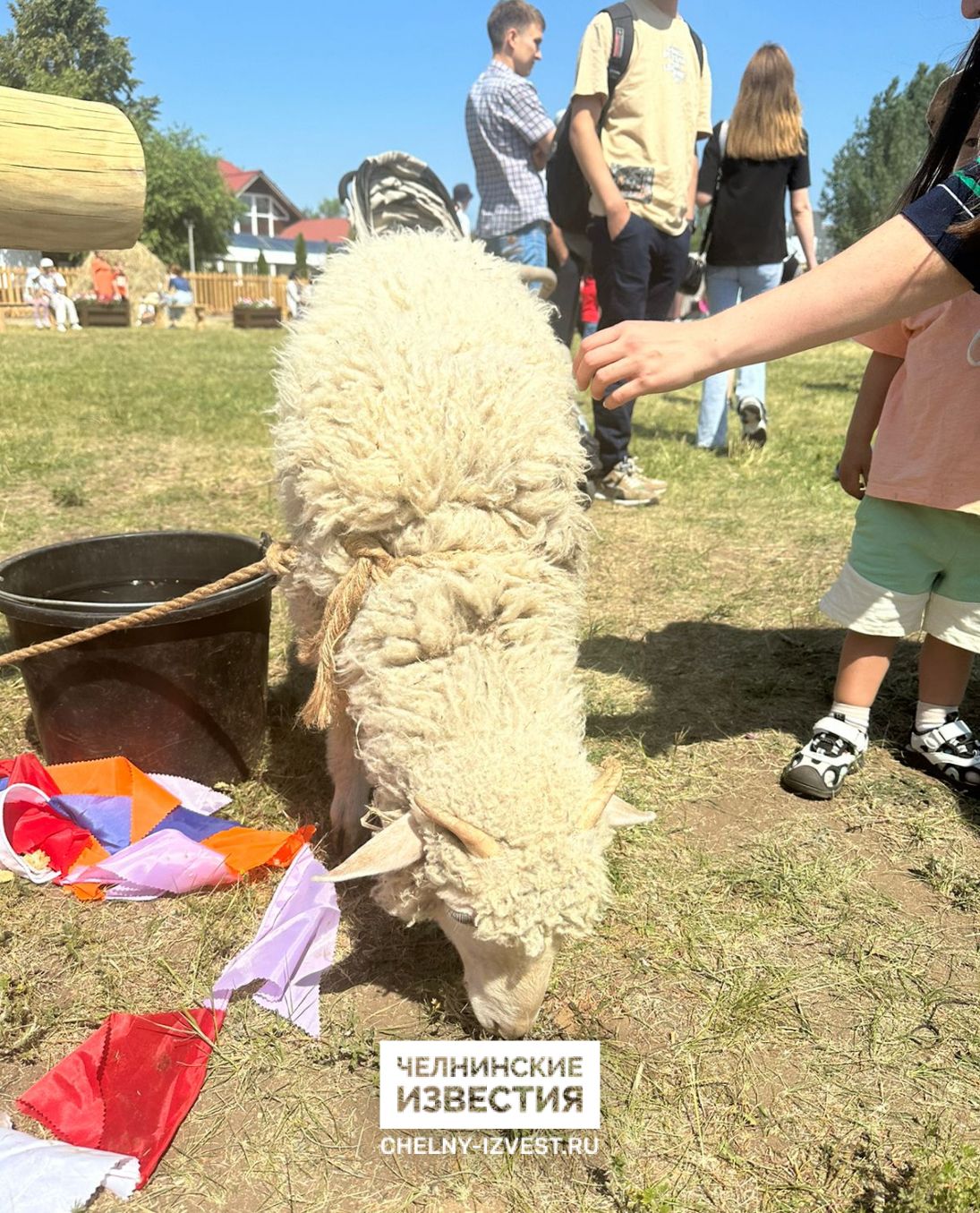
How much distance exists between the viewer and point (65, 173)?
1.96 meters

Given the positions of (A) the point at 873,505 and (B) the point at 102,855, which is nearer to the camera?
(B) the point at 102,855

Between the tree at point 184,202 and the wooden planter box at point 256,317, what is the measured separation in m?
20.8

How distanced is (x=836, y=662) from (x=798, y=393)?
8.10 m

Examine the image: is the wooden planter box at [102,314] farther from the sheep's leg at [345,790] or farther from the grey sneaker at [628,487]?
the sheep's leg at [345,790]

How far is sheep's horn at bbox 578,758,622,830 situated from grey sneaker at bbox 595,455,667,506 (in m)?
3.87

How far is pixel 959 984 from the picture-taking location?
1906 millimetres

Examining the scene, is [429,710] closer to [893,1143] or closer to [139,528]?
[893,1143]

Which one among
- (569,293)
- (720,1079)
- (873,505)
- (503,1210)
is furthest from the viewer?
(569,293)

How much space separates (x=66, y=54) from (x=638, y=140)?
284 cm

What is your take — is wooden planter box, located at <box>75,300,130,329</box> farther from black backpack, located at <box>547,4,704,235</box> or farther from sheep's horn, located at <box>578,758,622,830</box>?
sheep's horn, located at <box>578,758,622,830</box>

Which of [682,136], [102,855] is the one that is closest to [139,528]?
[102,855]

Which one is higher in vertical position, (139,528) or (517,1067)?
(139,528)

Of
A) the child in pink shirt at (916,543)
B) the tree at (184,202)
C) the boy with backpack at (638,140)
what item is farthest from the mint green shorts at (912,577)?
the tree at (184,202)

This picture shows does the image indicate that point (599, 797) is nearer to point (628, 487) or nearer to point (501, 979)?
point (501, 979)
